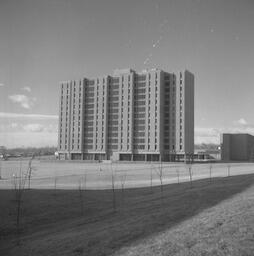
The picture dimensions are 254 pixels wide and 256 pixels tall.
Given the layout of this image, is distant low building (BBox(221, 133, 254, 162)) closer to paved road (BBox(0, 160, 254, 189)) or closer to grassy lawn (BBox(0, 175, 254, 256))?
paved road (BBox(0, 160, 254, 189))

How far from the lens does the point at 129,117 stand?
5881 inches

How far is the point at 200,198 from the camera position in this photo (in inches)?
796

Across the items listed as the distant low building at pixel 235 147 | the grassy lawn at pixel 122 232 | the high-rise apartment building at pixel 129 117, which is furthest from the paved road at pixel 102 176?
the distant low building at pixel 235 147

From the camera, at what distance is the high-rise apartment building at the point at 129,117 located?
142 meters

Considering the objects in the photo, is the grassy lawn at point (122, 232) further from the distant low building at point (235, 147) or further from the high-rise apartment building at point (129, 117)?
the distant low building at point (235, 147)

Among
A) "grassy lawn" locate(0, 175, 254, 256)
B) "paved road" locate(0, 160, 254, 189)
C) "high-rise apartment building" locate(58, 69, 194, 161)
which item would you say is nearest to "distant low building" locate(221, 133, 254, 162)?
"high-rise apartment building" locate(58, 69, 194, 161)

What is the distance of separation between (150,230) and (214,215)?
3.00 meters

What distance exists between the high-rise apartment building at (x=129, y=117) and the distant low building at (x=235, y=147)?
1130 inches

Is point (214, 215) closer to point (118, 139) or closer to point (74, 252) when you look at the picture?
point (74, 252)

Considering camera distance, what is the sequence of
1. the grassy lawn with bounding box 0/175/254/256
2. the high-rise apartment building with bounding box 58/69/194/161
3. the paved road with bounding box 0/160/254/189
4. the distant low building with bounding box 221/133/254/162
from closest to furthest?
the grassy lawn with bounding box 0/175/254/256 → the paved road with bounding box 0/160/254/189 → the high-rise apartment building with bounding box 58/69/194/161 → the distant low building with bounding box 221/133/254/162

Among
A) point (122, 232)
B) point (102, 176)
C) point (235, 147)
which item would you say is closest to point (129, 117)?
A: point (235, 147)

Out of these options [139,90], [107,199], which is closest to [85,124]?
[139,90]

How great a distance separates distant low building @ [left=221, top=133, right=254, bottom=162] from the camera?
166 m

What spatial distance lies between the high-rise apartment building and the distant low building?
28.7 m
